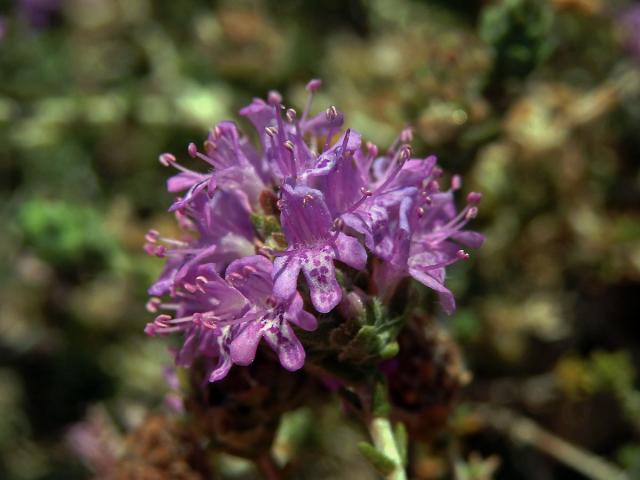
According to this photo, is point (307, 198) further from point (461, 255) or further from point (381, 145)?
point (381, 145)

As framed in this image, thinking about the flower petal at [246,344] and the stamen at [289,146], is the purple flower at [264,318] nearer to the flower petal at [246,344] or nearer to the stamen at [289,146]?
the flower petal at [246,344]

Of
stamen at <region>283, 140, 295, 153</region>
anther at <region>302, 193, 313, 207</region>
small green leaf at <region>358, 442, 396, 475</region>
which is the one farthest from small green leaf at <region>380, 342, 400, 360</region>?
stamen at <region>283, 140, 295, 153</region>

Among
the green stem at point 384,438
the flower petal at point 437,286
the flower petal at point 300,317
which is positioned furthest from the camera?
the green stem at point 384,438

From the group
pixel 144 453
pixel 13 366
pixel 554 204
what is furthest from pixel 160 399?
pixel 554 204

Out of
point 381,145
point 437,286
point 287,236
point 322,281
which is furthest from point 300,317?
point 381,145

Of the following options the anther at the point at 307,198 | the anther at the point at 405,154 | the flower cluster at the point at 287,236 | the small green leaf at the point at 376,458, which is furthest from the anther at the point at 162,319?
the anther at the point at 405,154

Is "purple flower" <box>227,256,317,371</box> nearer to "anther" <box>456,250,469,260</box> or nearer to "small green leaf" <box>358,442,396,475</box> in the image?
"small green leaf" <box>358,442,396,475</box>
